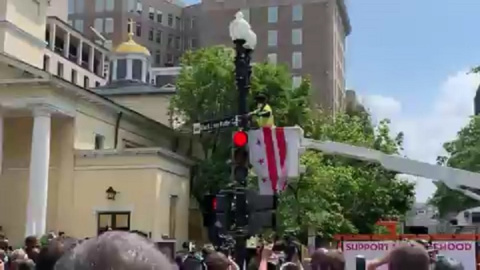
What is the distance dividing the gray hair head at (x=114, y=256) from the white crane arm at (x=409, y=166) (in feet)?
40.3

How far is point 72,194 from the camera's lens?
126ft

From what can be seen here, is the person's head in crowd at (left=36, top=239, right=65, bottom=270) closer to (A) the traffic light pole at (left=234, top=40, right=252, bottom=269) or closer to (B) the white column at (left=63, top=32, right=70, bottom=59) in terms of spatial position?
(A) the traffic light pole at (left=234, top=40, right=252, bottom=269)

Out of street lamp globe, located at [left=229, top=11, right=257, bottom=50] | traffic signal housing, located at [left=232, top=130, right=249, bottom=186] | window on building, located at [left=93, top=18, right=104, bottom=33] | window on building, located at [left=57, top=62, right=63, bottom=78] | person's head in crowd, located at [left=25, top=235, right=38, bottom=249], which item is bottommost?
person's head in crowd, located at [left=25, top=235, right=38, bottom=249]

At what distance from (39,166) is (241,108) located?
2441 centimetres

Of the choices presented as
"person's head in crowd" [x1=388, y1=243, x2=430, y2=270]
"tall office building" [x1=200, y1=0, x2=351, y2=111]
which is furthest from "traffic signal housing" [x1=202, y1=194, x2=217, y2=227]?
"tall office building" [x1=200, y1=0, x2=351, y2=111]

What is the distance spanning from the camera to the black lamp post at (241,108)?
37.9 ft

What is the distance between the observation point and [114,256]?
2.28m

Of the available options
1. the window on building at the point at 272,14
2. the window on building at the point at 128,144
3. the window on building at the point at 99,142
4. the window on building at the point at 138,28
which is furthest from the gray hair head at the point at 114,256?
the window on building at the point at 138,28

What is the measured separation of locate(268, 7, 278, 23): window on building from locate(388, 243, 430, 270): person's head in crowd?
94134mm

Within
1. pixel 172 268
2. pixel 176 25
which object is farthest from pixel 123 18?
pixel 172 268

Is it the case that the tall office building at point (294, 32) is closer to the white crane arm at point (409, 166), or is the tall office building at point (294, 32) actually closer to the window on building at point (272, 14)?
the window on building at point (272, 14)

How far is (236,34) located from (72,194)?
27.3m

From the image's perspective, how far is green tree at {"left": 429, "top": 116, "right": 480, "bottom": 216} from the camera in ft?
166

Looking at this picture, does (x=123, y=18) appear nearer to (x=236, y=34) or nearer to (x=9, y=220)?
(x=9, y=220)
